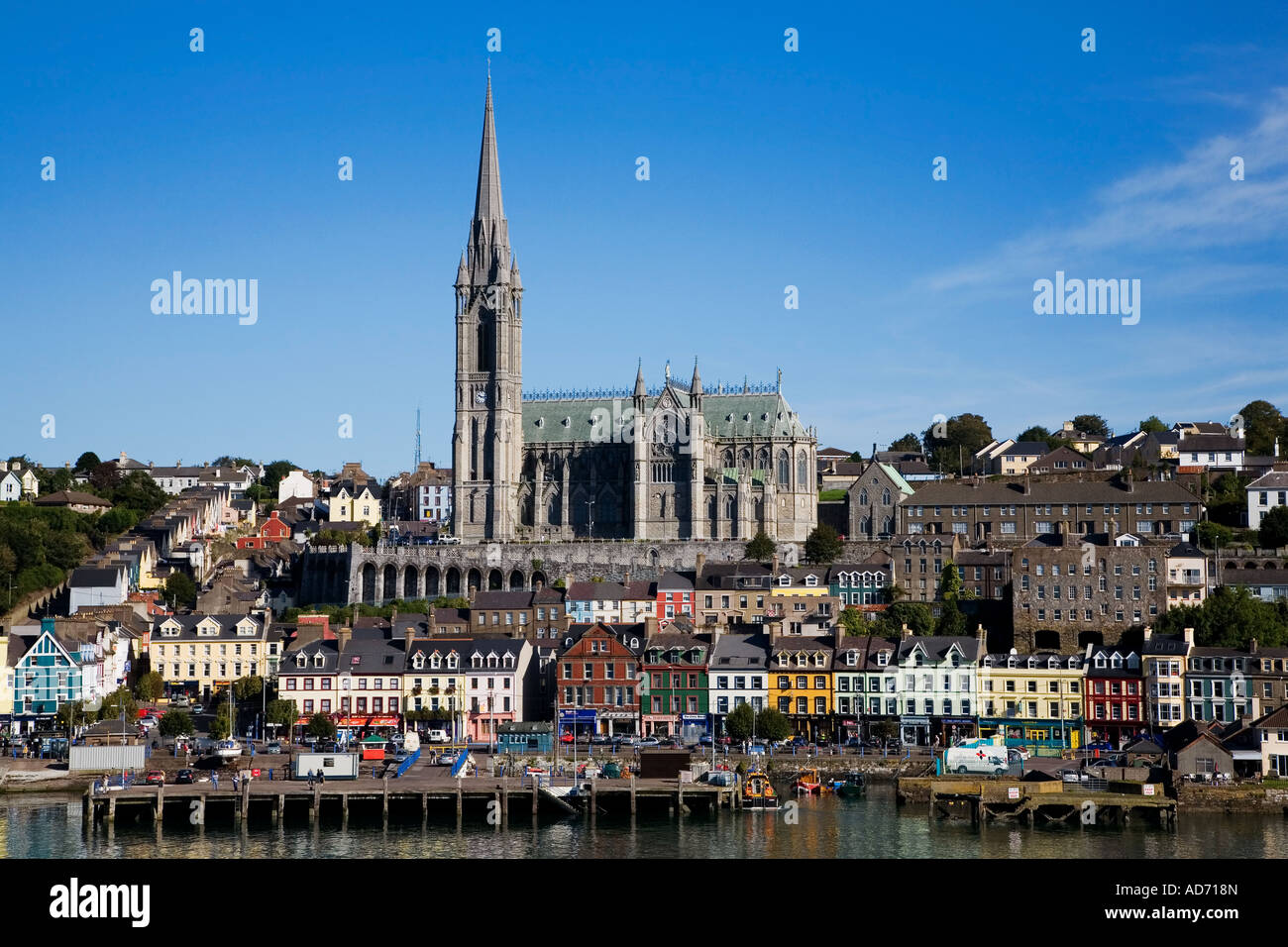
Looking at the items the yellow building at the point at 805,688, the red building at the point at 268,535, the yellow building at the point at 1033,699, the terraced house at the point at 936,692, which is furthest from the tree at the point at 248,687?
the red building at the point at 268,535

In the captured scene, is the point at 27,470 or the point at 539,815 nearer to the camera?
the point at 539,815

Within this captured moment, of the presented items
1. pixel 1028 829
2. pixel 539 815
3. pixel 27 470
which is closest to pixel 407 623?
pixel 539 815

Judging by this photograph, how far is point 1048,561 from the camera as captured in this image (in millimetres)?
90250

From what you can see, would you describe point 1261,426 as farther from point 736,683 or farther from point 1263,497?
point 736,683

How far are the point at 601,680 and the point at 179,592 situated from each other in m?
44.8

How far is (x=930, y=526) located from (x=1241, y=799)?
52080mm

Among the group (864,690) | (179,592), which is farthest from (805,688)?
(179,592)

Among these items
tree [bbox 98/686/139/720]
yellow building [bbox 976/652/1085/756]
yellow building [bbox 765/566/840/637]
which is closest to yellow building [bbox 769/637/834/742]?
yellow building [bbox 976/652/1085/756]

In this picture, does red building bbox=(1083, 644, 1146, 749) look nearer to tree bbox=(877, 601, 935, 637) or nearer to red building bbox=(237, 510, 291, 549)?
tree bbox=(877, 601, 935, 637)

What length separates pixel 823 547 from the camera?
10906cm

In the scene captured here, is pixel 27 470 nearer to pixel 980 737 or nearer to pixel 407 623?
pixel 407 623

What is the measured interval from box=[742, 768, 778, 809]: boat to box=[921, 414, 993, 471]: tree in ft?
321

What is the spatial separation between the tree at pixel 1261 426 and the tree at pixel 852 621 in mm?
54322

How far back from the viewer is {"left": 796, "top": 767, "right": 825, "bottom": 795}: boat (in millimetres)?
66500
